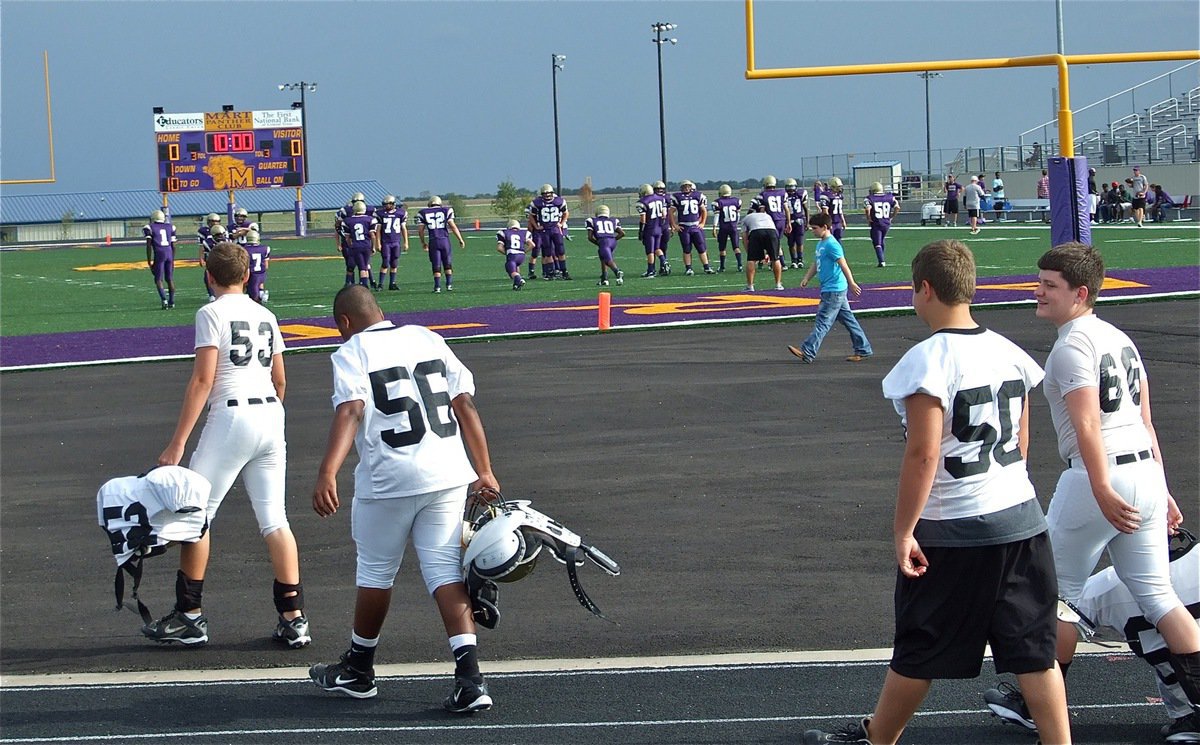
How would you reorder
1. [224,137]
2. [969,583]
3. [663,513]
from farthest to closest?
[224,137] < [663,513] < [969,583]

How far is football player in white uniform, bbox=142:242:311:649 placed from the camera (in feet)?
22.4

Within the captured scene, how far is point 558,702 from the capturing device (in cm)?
580

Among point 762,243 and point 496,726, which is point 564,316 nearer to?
point 762,243

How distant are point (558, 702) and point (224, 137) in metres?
50.5

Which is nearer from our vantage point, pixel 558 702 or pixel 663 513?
pixel 558 702

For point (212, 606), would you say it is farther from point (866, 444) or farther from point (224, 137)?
point (224, 137)

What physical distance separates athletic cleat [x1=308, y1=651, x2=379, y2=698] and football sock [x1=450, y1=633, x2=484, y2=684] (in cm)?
45

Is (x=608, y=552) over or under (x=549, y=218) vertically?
under

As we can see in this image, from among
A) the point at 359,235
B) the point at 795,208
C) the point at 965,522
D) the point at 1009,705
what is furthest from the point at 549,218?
the point at 965,522

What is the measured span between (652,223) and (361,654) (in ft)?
81.1

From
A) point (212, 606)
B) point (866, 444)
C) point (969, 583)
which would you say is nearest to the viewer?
point (969, 583)

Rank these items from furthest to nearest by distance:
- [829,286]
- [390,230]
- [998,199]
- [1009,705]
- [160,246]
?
1. [998,199]
2. [390,230]
3. [160,246]
4. [829,286]
5. [1009,705]

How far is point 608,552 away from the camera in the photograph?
27.2ft

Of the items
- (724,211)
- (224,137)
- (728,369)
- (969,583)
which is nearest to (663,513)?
(969,583)
